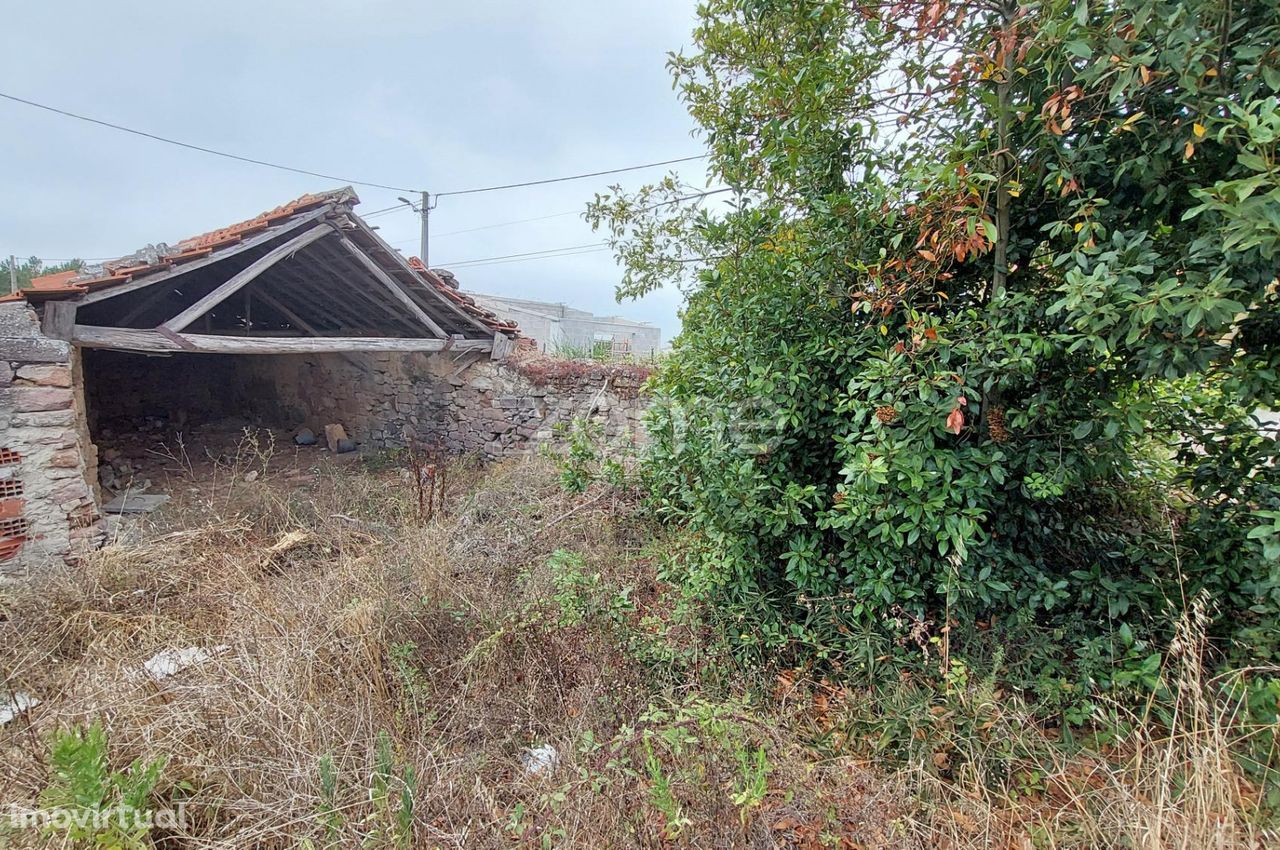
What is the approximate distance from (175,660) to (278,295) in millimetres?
5985

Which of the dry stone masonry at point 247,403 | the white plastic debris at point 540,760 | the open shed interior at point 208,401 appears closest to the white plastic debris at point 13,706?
the dry stone masonry at point 247,403

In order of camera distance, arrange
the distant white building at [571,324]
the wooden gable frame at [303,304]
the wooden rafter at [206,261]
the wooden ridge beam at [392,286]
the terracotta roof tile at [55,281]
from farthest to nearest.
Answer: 1. the distant white building at [571,324]
2. the wooden ridge beam at [392,286]
3. the wooden gable frame at [303,304]
4. the wooden rafter at [206,261]
5. the terracotta roof tile at [55,281]

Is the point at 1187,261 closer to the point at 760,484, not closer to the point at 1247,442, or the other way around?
the point at 1247,442

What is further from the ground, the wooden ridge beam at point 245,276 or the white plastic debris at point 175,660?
the wooden ridge beam at point 245,276

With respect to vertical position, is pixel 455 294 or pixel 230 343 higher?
pixel 455 294

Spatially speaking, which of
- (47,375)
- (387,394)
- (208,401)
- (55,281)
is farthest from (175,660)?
(208,401)

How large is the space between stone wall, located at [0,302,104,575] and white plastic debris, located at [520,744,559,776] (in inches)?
161

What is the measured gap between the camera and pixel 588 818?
1.75 metres

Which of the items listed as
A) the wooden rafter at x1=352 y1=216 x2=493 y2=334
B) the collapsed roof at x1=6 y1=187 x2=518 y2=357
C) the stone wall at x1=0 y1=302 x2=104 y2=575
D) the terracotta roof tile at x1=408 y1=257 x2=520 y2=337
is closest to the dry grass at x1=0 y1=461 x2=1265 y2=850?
the stone wall at x1=0 y1=302 x2=104 y2=575

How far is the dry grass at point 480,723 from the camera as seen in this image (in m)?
1.66

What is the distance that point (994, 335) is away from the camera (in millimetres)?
1863

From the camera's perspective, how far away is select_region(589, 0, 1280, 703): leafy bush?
157 centimetres

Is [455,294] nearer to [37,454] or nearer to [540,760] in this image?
[37,454]

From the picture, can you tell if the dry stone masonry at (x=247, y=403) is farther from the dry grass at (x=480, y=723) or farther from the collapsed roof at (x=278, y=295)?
the dry grass at (x=480, y=723)
